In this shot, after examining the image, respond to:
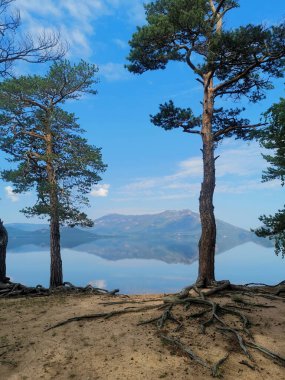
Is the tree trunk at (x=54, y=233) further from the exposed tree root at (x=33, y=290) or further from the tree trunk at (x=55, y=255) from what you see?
the exposed tree root at (x=33, y=290)

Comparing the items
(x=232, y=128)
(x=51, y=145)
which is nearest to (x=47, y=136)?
(x=51, y=145)

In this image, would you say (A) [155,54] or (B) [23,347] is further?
(A) [155,54]

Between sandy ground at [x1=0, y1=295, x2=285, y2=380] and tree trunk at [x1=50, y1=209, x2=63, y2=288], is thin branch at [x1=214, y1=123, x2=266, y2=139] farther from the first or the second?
tree trunk at [x1=50, y1=209, x2=63, y2=288]

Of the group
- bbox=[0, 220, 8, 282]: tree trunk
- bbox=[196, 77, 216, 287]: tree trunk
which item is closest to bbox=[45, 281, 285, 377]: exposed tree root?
bbox=[196, 77, 216, 287]: tree trunk

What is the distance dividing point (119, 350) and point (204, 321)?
2.44 m

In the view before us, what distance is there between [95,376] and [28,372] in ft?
4.27

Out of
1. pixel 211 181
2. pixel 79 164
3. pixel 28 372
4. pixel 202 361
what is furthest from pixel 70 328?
pixel 79 164

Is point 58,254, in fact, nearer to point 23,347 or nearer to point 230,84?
point 23,347

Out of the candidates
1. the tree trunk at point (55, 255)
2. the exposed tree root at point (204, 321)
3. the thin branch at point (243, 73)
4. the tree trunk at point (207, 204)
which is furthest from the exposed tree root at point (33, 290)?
the thin branch at point (243, 73)

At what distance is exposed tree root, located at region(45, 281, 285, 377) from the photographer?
Result: 249 inches

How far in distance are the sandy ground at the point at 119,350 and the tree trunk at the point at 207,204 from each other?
163 inches

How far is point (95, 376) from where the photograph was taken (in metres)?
5.57

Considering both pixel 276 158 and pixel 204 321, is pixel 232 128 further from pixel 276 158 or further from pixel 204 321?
pixel 204 321

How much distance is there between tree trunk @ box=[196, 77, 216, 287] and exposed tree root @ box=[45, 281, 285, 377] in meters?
2.50
